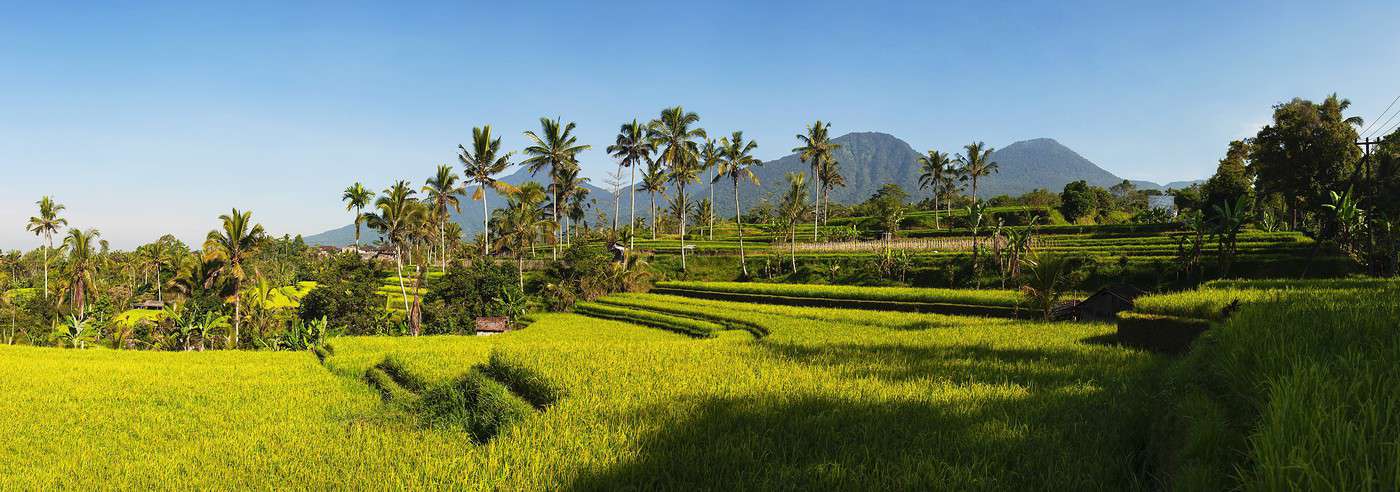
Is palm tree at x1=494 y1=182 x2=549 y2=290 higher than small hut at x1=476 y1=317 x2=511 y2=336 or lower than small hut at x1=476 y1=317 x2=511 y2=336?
higher

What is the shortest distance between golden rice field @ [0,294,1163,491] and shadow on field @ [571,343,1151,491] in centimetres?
2

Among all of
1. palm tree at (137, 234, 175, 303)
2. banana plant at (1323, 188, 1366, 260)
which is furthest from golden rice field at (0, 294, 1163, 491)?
palm tree at (137, 234, 175, 303)

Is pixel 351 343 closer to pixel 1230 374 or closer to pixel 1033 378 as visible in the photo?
pixel 1033 378

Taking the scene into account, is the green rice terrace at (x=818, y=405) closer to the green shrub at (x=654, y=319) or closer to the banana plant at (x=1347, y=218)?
the banana plant at (x=1347, y=218)

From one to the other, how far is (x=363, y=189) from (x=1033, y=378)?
67314 mm

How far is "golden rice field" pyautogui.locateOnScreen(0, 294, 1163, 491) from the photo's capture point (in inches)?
179

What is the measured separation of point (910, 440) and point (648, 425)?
2510 millimetres

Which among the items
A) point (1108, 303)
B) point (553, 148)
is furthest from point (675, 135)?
point (1108, 303)

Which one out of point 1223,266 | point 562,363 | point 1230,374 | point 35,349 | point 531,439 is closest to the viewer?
point 1230,374

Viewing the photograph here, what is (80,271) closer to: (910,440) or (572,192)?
(572,192)

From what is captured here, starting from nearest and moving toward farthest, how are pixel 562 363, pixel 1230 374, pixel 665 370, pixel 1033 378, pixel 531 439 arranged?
pixel 1230 374
pixel 531 439
pixel 1033 378
pixel 665 370
pixel 562 363

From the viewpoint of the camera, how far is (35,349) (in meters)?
15.0

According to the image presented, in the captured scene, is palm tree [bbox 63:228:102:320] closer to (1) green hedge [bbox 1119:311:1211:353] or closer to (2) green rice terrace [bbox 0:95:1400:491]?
(2) green rice terrace [bbox 0:95:1400:491]

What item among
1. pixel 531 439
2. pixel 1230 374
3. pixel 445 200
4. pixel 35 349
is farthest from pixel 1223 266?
pixel 445 200
